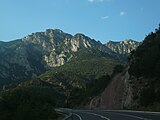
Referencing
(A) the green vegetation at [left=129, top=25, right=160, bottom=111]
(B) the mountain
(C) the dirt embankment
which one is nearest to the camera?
(A) the green vegetation at [left=129, top=25, right=160, bottom=111]

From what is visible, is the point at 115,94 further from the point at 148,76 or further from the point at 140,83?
the point at 148,76

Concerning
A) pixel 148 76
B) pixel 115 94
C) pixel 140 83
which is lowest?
pixel 115 94

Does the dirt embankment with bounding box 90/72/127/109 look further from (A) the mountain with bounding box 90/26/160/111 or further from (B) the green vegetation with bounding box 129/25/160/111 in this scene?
(B) the green vegetation with bounding box 129/25/160/111

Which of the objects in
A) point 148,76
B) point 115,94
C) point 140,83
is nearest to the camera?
point 148,76

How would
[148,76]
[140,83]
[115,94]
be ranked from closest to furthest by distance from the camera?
[148,76]
[140,83]
[115,94]

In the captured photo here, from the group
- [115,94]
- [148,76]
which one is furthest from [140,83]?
[115,94]

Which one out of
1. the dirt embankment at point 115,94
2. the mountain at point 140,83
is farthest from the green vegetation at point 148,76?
the dirt embankment at point 115,94

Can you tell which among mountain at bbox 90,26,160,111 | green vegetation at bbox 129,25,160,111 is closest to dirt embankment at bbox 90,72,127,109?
mountain at bbox 90,26,160,111

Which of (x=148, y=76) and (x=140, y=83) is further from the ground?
(x=148, y=76)

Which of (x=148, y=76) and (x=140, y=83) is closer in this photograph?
(x=148, y=76)

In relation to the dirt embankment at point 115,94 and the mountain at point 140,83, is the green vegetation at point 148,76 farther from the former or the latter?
the dirt embankment at point 115,94

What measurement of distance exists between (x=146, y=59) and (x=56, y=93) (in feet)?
437

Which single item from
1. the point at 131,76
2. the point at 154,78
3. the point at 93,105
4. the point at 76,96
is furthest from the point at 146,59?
the point at 76,96

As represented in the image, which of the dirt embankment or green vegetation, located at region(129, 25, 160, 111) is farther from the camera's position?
the dirt embankment
